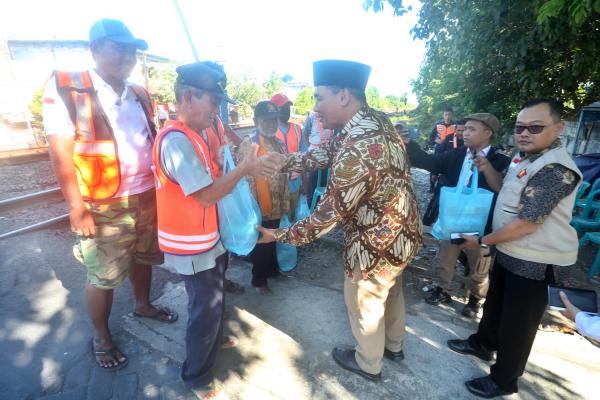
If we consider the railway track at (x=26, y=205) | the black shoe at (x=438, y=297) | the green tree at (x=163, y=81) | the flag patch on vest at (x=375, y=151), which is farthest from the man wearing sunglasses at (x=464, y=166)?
the green tree at (x=163, y=81)

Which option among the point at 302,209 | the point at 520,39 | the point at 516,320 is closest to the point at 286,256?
the point at 302,209

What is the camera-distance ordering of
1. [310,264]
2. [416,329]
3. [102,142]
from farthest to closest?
[310,264], [416,329], [102,142]

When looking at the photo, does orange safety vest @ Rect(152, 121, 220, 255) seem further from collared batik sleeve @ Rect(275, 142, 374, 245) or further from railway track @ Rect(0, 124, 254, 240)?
railway track @ Rect(0, 124, 254, 240)

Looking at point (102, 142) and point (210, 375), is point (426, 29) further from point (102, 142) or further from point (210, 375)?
point (210, 375)

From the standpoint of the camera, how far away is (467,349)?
2689mm

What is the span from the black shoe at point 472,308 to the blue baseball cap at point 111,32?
12.1ft

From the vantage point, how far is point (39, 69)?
104 ft

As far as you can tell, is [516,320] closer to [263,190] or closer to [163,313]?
[263,190]

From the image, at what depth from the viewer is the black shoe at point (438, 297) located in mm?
3426

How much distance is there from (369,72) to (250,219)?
121 cm

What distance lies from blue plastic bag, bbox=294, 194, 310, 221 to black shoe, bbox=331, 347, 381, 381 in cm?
135

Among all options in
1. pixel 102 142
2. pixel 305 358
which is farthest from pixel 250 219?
pixel 305 358

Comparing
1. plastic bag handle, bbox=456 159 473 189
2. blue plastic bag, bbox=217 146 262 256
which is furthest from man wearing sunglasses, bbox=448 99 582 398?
blue plastic bag, bbox=217 146 262 256

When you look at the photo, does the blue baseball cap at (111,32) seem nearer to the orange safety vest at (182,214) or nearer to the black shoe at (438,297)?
the orange safety vest at (182,214)
